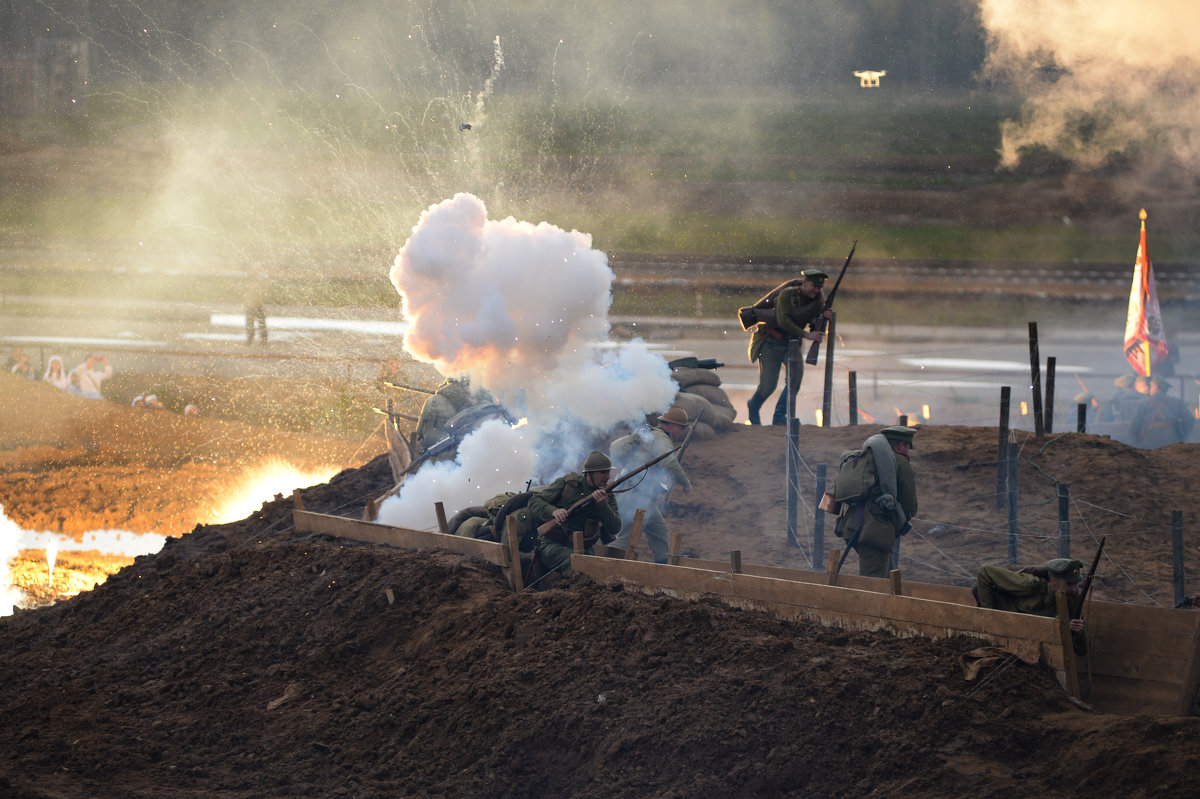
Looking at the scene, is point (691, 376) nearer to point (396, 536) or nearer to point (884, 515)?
point (396, 536)

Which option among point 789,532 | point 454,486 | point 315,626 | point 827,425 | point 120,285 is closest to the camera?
point 315,626

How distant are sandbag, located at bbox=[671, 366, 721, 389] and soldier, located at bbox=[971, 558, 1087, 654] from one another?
307 inches

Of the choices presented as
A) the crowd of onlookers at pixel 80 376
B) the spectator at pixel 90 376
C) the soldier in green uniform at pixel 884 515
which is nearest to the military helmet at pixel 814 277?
the soldier in green uniform at pixel 884 515

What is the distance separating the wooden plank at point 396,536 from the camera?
943 cm

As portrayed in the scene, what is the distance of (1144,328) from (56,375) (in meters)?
21.4

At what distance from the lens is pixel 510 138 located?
34094mm

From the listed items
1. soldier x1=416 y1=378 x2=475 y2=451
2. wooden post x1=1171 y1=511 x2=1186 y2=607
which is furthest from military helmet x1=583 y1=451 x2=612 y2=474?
wooden post x1=1171 y1=511 x2=1186 y2=607

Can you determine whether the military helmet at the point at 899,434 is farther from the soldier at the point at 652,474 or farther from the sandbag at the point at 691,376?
the sandbag at the point at 691,376

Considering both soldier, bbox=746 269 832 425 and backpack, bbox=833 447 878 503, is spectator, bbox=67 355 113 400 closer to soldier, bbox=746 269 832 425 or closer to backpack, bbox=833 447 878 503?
soldier, bbox=746 269 832 425

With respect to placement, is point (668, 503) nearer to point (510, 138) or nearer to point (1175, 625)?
point (1175, 625)

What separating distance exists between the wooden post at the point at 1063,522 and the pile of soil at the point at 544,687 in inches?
25.1

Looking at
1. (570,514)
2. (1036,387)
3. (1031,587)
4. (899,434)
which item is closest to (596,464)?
(570,514)

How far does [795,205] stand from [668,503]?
2183 cm

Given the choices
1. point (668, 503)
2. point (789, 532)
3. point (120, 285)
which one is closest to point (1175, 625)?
point (789, 532)
